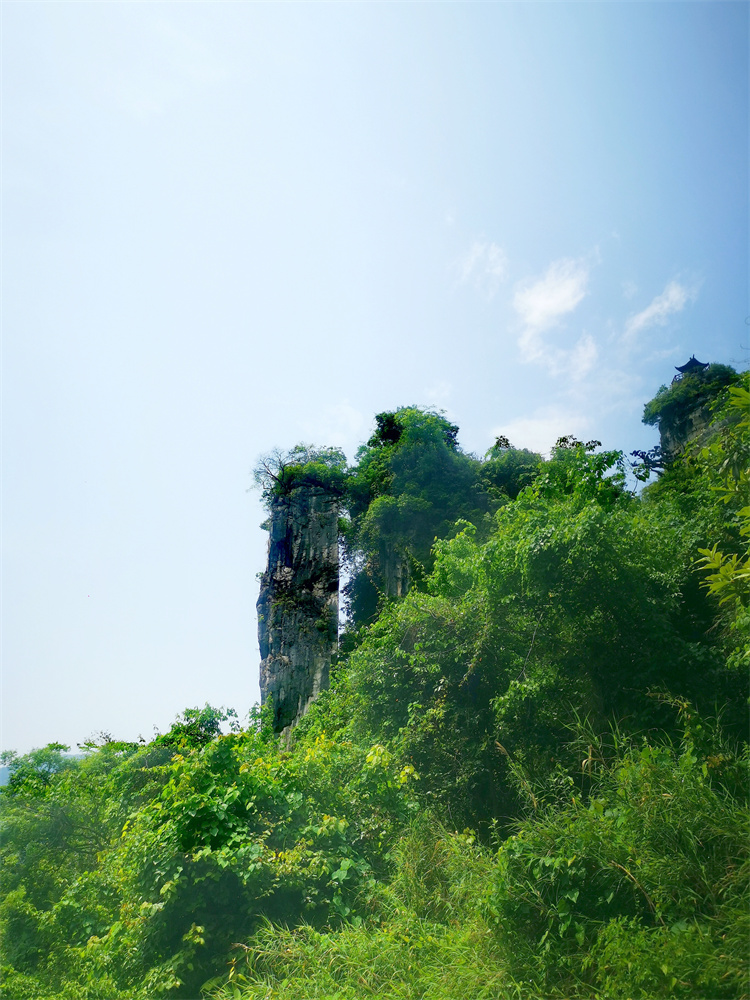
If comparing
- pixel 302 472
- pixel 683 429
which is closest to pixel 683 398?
pixel 683 429

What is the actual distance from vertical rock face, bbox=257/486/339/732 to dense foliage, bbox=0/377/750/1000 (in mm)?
6589

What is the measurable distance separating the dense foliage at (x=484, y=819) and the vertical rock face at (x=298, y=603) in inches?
259

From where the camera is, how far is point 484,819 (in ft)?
21.0

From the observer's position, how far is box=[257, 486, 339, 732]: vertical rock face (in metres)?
15.6

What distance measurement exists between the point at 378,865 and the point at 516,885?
209 centimetres

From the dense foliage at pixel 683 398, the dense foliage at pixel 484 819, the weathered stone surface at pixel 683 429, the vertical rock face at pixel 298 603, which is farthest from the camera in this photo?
the dense foliage at pixel 683 398

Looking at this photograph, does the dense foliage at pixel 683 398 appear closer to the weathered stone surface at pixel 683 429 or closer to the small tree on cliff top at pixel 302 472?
the weathered stone surface at pixel 683 429

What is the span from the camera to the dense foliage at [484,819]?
389cm

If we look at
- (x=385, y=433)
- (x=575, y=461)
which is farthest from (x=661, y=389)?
(x=575, y=461)

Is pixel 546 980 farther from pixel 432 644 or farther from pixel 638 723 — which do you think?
pixel 432 644

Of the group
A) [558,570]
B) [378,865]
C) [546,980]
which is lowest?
[546,980]

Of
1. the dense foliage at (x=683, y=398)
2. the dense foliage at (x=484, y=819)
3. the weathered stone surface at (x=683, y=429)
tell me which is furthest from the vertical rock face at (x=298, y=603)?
the dense foliage at (x=683, y=398)

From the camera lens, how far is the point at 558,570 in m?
6.63

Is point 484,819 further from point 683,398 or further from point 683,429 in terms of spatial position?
point 683,398
